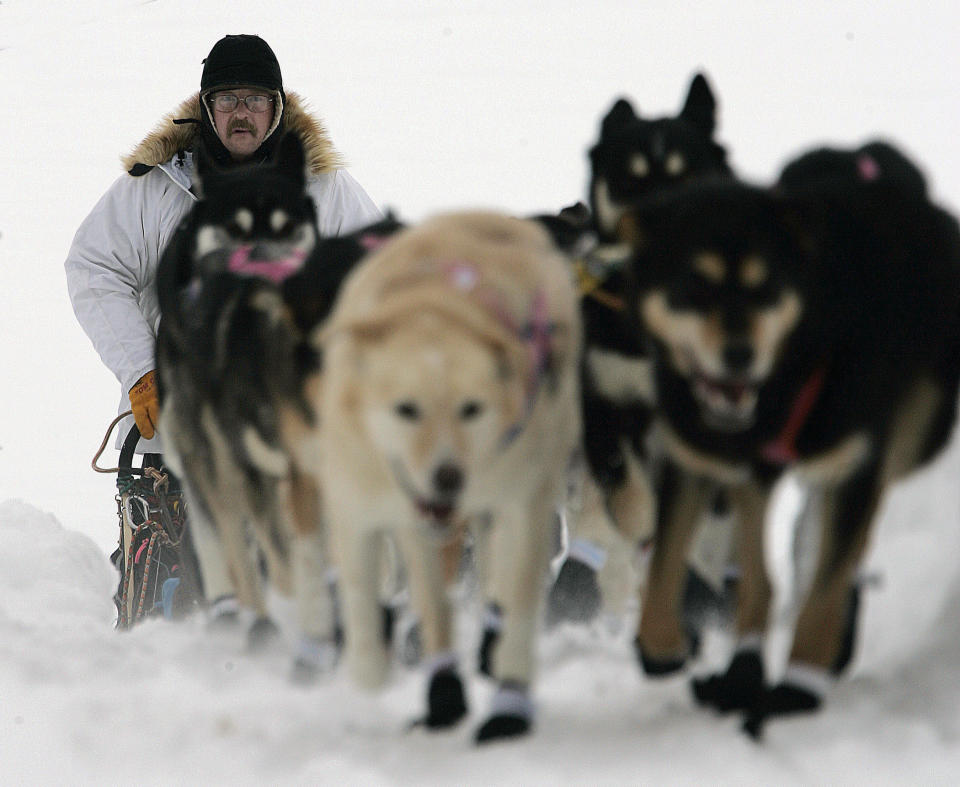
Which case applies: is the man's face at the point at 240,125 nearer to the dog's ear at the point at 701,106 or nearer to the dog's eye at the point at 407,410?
the dog's ear at the point at 701,106

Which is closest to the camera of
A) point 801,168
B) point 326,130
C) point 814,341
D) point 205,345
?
point 814,341

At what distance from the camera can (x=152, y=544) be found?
17.1 ft

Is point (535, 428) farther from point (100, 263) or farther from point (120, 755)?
point (100, 263)

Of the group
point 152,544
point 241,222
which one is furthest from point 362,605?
point 152,544

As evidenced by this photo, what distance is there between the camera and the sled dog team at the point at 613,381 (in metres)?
2.21

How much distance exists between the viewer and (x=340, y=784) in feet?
7.99

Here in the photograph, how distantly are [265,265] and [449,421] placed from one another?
40.3 inches

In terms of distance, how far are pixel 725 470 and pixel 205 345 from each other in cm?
146

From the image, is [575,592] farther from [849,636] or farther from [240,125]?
[240,125]

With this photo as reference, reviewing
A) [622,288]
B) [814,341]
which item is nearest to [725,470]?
[814,341]

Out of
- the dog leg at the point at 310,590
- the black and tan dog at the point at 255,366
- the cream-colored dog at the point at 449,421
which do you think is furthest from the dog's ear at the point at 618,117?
the dog leg at the point at 310,590

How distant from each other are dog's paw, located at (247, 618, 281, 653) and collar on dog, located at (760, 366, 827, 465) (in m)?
1.77

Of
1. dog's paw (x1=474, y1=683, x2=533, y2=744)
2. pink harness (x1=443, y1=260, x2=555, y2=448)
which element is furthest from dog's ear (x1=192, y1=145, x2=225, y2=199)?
dog's paw (x1=474, y1=683, x2=533, y2=744)

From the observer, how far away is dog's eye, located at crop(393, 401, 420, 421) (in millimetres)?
2203
